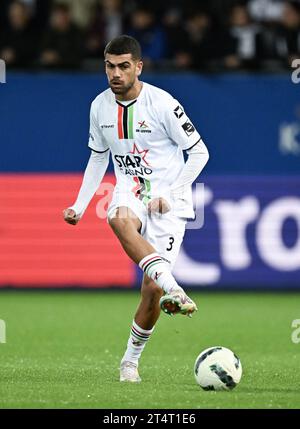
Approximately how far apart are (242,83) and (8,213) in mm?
4142

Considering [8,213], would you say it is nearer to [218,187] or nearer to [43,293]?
[43,293]

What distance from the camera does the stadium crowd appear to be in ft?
Result: 55.4

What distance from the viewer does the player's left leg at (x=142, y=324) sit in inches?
323

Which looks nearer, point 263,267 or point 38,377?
point 38,377

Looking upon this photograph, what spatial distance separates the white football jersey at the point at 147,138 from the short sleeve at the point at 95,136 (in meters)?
0.04

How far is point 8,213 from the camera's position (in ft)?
52.7

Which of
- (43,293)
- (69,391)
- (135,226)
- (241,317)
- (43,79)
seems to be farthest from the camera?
(43,79)

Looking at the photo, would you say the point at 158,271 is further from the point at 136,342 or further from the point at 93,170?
the point at 93,170

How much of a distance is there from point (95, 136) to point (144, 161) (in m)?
0.47

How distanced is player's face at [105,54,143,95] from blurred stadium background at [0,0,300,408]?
370cm

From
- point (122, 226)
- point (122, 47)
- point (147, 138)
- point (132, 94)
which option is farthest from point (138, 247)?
point (122, 47)

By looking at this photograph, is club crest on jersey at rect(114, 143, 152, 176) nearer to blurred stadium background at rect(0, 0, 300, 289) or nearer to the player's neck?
the player's neck
